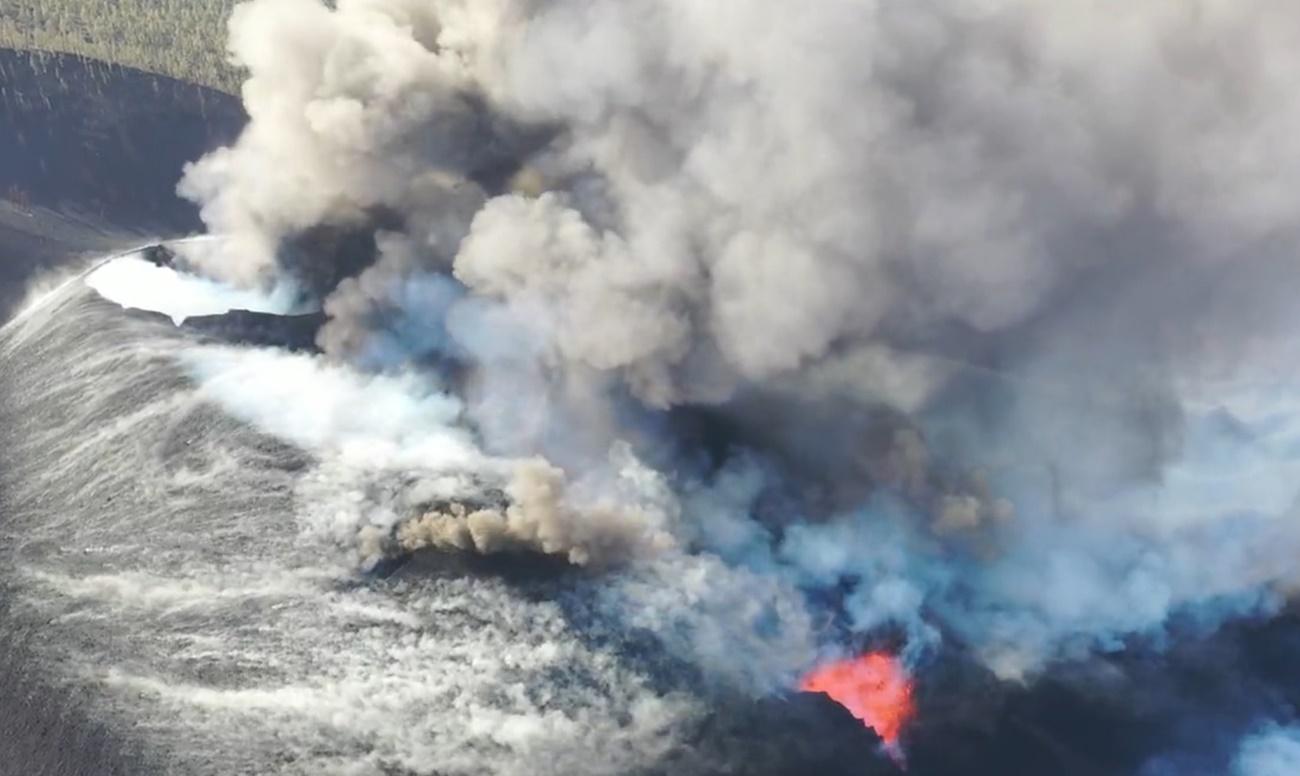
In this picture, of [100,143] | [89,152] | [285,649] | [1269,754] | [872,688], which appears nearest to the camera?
[1269,754]

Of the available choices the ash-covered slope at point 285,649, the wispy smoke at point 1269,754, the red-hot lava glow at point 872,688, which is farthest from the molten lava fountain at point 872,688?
the wispy smoke at point 1269,754

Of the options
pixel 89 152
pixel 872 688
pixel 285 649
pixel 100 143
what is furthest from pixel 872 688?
pixel 100 143

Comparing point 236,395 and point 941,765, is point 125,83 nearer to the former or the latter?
point 236,395

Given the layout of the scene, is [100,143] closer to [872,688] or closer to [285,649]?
[285,649]

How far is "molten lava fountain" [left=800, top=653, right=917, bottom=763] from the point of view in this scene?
185 ft

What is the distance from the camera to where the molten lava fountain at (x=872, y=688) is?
2217 inches

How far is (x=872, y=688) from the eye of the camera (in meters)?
58.1

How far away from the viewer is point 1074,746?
5581cm

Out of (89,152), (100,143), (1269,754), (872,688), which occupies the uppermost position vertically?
(100,143)

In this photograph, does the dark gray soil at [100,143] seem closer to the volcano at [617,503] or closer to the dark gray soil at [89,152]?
the dark gray soil at [89,152]

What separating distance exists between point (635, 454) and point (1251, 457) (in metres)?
40.1

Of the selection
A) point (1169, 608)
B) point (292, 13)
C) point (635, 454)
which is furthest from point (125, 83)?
point (1169, 608)

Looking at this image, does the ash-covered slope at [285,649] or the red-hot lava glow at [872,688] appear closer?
the ash-covered slope at [285,649]

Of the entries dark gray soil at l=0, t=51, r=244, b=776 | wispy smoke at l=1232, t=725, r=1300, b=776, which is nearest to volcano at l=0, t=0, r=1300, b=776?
wispy smoke at l=1232, t=725, r=1300, b=776
